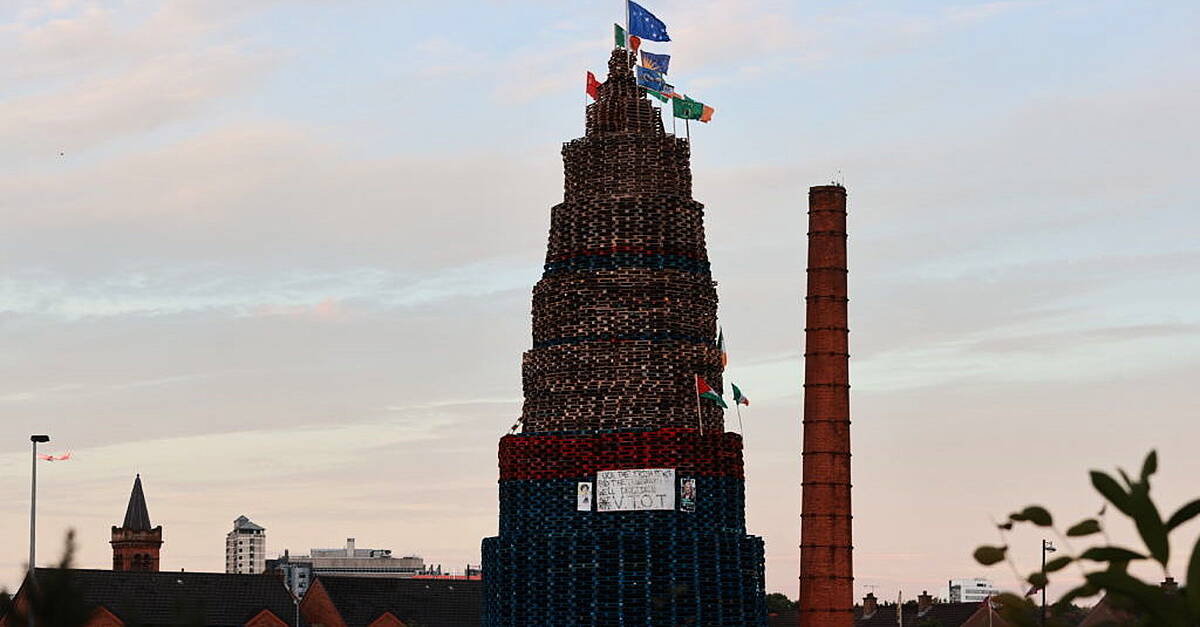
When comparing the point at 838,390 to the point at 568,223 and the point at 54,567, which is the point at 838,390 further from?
the point at 54,567

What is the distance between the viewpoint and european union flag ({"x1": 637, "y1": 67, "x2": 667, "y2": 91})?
95000 millimetres

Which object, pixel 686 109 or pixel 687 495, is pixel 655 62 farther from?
pixel 687 495

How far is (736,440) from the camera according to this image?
93625 millimetres

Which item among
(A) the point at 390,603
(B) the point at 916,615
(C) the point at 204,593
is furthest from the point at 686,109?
(B) the point at 916,615

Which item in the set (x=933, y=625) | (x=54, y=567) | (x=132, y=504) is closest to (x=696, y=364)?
(x=933, y=625)

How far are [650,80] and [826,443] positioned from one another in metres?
19.7

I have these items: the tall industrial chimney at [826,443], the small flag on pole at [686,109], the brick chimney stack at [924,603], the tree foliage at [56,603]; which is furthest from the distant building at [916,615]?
the tree foliage at [56,603]

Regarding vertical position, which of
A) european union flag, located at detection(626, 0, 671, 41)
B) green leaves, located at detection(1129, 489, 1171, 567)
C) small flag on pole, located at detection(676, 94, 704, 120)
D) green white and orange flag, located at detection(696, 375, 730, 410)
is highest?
european union flag, located at detection(626, 0, 671, 41)

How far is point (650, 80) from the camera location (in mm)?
95062

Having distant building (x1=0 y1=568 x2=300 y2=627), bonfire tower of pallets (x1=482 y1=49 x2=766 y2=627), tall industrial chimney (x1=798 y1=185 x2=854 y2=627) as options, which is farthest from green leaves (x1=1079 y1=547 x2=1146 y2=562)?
distant building (x1=0 y1=568 x2=300 y2=627)

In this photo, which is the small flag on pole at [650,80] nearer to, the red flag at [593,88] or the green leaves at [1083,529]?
the red flag at [593,88]

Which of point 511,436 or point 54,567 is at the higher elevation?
point 511,436

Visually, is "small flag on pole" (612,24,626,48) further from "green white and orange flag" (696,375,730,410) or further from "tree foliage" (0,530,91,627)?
"tree foliage" (0,530,91,627)

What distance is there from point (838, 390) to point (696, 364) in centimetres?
700
